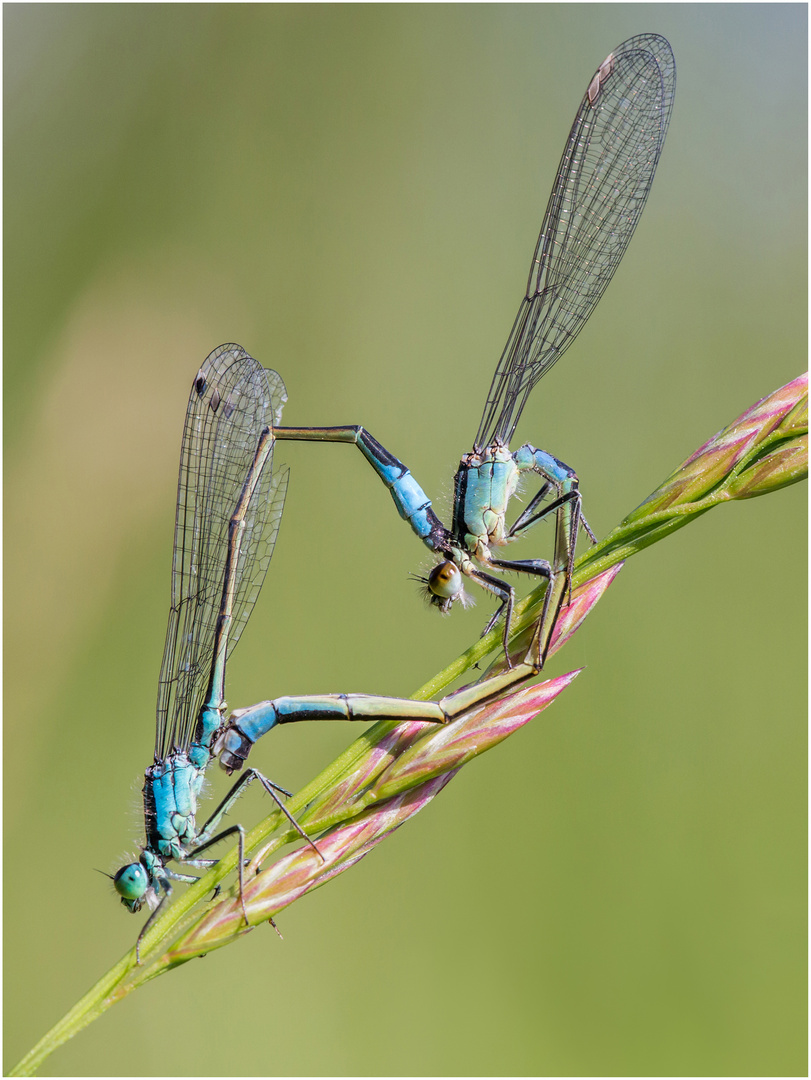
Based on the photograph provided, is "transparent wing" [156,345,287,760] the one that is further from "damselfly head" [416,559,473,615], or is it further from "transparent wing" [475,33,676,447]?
"transparent wing" [475,33,676,447]

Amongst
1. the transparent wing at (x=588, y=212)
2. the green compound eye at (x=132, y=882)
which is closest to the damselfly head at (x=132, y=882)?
the green compound eye at (x=132, y=882)

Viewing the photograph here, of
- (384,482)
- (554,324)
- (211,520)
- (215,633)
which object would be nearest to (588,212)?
(554,324)

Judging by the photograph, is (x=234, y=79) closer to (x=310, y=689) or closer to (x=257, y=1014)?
(x=310, y=689)

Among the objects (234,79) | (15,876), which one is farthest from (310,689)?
(234,79)

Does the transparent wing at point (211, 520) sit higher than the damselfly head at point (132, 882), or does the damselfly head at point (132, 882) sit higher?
the transparent wing at point (211, 520)

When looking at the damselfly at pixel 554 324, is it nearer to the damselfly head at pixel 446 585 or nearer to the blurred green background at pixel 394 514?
the damselfly head at pixel 446 585

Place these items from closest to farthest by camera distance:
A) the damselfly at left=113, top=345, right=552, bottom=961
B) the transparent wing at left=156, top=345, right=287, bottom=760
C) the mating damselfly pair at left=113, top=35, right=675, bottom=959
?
the damselfly at left=113, top=345, right=552, bottom=961 → the mating damselfly pair at left=113, top=35, right=675, bottom=959 → the transparent wing at left=156, top=345, right=287, bottom=760

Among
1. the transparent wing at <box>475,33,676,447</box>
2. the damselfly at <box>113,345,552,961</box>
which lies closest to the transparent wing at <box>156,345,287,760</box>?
the damselfly at <box>113,345,552,961</box>
